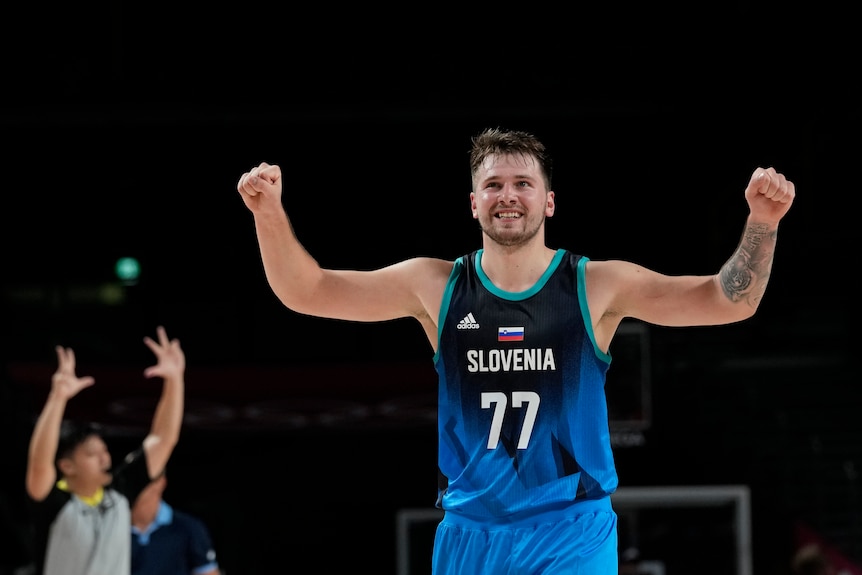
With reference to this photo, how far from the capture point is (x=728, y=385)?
14828 mm

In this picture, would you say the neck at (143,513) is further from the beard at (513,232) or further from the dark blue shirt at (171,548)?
the beard at (513,232)

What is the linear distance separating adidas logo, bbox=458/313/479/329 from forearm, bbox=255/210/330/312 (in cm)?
48

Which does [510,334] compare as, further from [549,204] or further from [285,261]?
[285,261]

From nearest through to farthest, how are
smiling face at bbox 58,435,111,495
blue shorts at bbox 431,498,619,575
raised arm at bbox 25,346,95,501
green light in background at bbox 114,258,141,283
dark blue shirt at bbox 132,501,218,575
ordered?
blue shorts at bbox 431,498,619,575 → raised arm at bbox 25,346,95,501 → smiling face at bbox 58,435,111,495 → dark blue shirt at bbox 132,501,218,575 → green light in background at bbox 114,258,141,283

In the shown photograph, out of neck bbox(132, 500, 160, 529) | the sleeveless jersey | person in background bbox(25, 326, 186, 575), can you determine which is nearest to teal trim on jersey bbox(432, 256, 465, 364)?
the sleeveless jersey

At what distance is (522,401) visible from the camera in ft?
Result: 11.6

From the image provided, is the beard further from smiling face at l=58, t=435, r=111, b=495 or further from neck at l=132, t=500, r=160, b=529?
neck at l=132, t=500, r=160, b=529

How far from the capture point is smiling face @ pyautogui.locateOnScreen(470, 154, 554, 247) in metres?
3.58

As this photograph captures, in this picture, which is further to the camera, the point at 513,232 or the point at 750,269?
the point at 513,232

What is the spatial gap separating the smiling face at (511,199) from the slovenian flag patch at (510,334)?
273 millimetres

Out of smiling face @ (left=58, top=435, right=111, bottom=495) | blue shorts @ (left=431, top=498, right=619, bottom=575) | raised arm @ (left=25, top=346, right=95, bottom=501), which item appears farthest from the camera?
smiling face @ (left=58, top=435, right=111, bottom=495)

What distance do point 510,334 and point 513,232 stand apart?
32cm

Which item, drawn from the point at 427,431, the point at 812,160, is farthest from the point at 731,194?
the point at 427,431

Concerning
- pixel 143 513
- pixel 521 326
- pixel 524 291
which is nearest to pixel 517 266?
pixel 524 291
